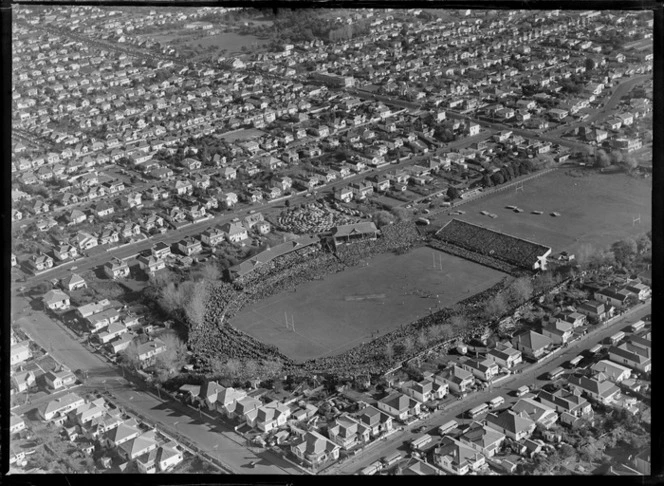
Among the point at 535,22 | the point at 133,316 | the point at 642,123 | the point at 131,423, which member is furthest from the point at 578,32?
the point at 131,423

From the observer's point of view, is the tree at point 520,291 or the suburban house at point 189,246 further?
the suburban house at point 189,246

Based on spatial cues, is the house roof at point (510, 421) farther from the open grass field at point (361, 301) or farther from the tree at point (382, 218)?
the tree at point (382, 218)

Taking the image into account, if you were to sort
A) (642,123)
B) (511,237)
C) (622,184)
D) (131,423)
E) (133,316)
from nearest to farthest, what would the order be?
(131,423) → (133,316) → (511,237) → (622,184) → (642,123)

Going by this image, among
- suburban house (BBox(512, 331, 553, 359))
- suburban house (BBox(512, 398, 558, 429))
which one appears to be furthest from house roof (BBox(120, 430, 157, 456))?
suburban house (BBox(512, 331, 553, 359))

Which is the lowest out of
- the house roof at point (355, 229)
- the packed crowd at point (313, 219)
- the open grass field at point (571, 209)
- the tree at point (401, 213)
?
the packed crowd at point (313, 219)

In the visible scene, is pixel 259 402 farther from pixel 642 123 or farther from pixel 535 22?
pixel 535 22

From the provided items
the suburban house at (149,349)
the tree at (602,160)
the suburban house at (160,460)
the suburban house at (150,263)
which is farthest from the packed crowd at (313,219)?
the suburban house at (160,460)
